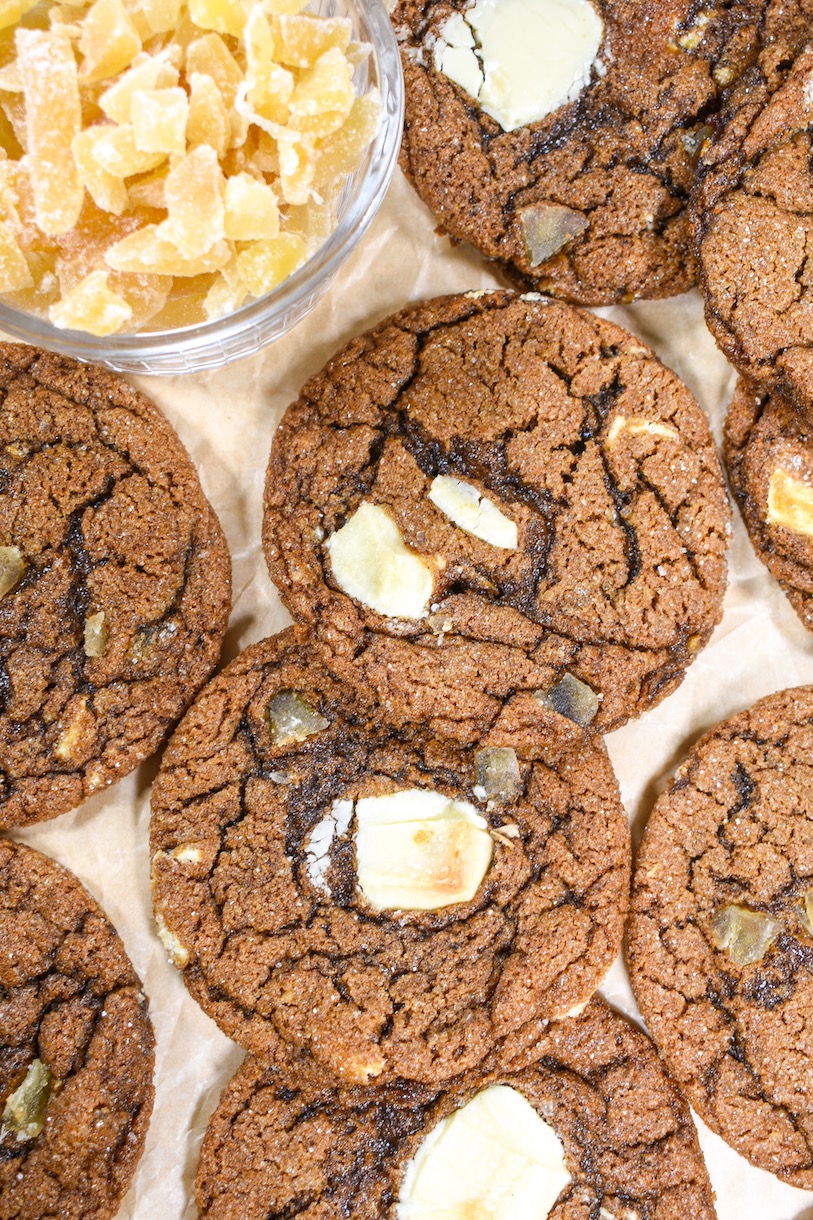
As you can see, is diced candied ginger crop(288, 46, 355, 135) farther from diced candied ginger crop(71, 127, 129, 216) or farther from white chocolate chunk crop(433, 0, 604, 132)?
white chocolate chunk crop(433, 0, 604, 132)

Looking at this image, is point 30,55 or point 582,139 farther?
point 582,139

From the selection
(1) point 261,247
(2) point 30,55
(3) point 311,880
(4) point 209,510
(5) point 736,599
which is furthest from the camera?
(5) point 736,599

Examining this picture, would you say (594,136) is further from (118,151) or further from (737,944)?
(737,944)

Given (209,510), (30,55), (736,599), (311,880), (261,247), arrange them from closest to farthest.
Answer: (30,55) < (261,247) < (311,880) < (209,510) < (736,599)

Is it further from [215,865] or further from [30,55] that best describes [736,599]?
[30,55]

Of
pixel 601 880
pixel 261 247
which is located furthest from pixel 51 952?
pixel 261 247

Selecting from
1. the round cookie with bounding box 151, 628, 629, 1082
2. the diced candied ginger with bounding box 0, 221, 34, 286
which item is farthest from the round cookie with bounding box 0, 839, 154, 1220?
the diced candied ginger with bounding box 0, 221, 34, 286

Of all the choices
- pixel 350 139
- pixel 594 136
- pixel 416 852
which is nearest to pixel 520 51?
pixel 594 136
